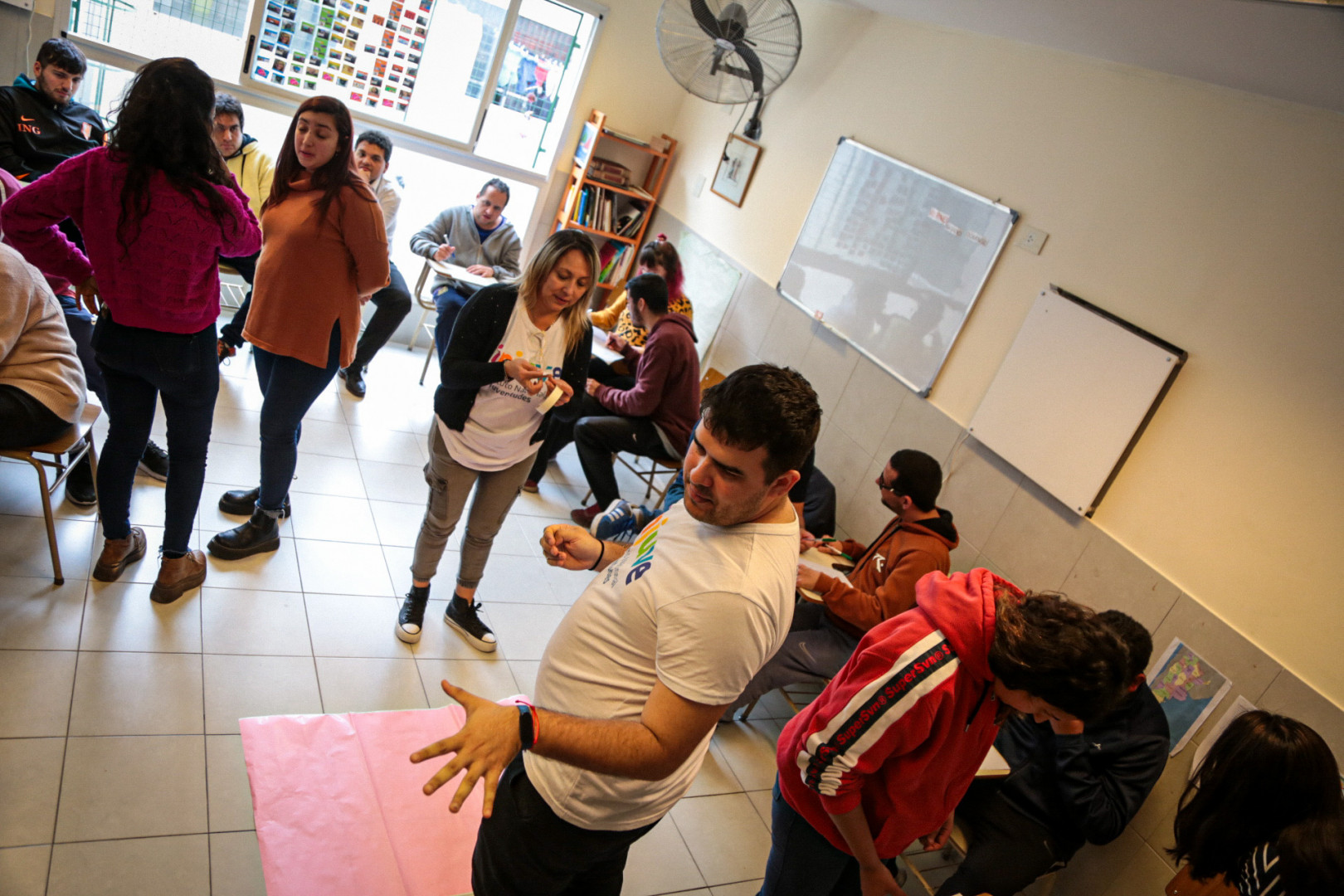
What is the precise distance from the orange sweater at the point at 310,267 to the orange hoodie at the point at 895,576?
1.85m

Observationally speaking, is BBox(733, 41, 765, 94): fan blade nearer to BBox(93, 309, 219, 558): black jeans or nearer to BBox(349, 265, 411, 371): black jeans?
BBox(349, 265, 411, 371): black jeans

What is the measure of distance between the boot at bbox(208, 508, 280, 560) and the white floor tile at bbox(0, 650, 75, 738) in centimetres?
61

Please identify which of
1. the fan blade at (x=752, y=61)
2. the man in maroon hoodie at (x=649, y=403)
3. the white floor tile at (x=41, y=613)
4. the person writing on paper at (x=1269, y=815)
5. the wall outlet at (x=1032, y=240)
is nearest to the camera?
the person writing on paper at (x=1269, y=815)

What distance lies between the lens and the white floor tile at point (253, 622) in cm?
249

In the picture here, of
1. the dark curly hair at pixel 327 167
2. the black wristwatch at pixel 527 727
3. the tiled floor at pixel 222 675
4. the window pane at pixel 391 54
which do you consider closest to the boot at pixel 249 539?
the tiled floor at pixel 222 675

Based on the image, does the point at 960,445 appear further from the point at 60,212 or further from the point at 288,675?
the point at 60,212

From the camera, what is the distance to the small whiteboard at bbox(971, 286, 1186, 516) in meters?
2.78

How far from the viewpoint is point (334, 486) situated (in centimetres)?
348

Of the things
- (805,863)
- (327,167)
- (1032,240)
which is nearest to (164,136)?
(327,167)

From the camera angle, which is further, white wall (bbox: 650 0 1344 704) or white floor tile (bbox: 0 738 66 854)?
white wall (bbox: 650 0 1344 704)

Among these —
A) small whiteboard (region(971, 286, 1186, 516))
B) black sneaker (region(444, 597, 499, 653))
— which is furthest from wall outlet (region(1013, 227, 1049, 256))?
black sneaker (region(444, 597, 499, 653))

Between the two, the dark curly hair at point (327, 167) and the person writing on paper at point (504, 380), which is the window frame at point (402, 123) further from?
the person writing on paper at point (504, 380)

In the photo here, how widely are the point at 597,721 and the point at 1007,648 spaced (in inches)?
31.6

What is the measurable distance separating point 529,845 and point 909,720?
73 cm
